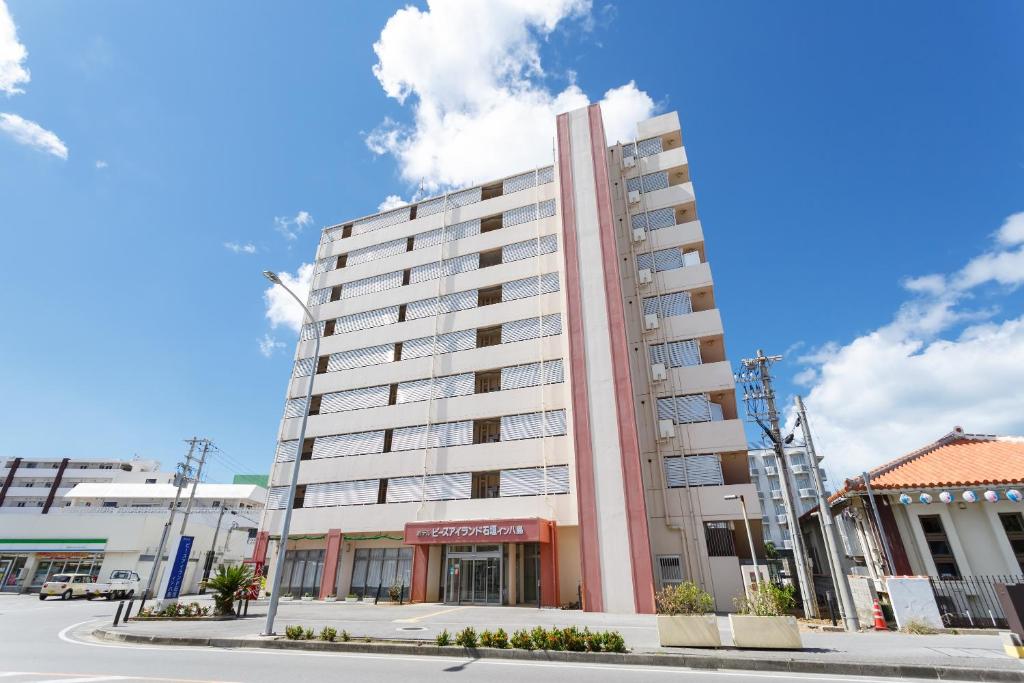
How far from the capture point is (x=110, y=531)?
38.8m

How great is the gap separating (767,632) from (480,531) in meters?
16.3

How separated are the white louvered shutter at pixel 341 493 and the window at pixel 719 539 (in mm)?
19138

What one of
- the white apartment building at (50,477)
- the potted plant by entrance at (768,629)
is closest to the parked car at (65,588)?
the white apartment building at (50,477)

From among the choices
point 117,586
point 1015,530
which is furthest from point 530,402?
point 117,586

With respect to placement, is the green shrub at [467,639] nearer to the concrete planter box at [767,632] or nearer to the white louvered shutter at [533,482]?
the concrete planter box at [767,632]

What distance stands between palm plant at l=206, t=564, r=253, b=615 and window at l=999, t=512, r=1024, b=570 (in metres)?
27.9

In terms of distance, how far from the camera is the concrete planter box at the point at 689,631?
10758 millimetres

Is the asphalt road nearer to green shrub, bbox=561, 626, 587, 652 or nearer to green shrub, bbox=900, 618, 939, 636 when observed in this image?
green shrub, bbox=561, 626, 587, 652

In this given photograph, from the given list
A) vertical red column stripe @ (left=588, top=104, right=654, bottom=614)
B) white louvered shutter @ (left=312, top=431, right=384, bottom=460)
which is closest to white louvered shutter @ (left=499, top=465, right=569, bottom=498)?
vertical red column stripe @ (left=588, top=104, right=654, bottom=614)

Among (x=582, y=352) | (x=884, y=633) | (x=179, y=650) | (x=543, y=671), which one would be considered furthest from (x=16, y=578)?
(x=884, y=633)

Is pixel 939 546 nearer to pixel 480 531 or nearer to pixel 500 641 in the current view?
pixel 500 641

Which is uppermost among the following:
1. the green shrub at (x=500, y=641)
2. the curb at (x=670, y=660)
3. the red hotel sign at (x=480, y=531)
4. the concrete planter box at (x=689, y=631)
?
the red hotel sign at (x=480, y=531)

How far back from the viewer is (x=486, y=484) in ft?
95.1

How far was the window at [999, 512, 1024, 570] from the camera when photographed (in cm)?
1634
